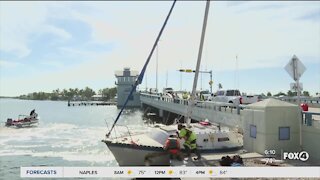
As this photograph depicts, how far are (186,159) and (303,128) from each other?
4694 mm

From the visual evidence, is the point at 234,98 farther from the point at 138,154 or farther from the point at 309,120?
the point at 309,120

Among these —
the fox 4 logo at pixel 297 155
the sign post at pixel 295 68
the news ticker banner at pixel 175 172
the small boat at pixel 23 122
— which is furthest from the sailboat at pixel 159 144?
the small boat at pixel 23 122

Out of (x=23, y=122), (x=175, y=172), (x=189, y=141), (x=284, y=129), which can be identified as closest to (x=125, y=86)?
(x=23, y=122)

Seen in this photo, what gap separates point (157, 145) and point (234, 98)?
1994 cm

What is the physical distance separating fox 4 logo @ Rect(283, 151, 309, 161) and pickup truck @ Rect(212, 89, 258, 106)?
777 inches

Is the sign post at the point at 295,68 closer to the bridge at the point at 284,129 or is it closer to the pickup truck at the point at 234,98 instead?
the bridge at the point at 284,129

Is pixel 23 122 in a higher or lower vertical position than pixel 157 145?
lower

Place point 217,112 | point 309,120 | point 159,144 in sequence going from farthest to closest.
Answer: point 217,112, point 159,144, point 309,120

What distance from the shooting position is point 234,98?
115ft

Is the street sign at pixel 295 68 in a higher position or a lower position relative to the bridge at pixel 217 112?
higher

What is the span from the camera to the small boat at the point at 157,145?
16.2 meters

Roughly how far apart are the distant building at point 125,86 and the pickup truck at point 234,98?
8706cm

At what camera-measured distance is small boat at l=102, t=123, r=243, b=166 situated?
1622cm

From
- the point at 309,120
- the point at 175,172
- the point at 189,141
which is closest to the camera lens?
the point at 175,172
